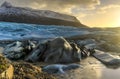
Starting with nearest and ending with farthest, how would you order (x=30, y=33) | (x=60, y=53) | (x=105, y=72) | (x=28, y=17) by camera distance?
(x=105, y=72)
(x=60, y=53)
(x=30, y=33)
(x=28, y=17)

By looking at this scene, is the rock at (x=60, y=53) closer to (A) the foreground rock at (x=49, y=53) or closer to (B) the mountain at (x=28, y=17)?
(A) the foreground rock at (x=49, y=53)

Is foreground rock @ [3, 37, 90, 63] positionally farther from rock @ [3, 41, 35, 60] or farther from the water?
the water

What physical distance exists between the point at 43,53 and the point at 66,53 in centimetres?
116

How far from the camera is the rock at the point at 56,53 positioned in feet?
46.1

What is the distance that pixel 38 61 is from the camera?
1420cm

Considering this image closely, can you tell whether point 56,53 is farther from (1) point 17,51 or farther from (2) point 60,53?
(1) point 17,51

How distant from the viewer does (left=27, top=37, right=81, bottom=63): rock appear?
14.0 metres

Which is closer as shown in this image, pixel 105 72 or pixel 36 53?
pixel 105 72

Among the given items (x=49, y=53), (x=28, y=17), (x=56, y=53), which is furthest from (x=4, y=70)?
(x=28, y=17)

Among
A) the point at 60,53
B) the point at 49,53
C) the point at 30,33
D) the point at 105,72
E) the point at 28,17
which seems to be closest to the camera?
the point at 105,72

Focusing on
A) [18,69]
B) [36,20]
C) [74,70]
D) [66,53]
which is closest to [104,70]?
[74,70]

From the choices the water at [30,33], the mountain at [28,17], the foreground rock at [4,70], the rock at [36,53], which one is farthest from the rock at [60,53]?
the mountain at [28,17]

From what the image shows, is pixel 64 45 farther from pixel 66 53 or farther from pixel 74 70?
pixel 74 70

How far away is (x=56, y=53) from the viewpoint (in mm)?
14375
